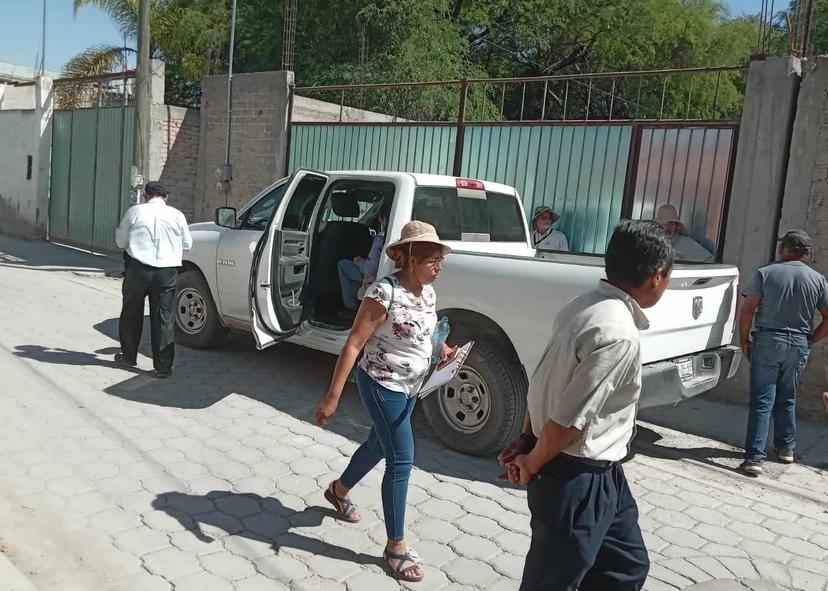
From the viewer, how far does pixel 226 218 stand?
272 inches

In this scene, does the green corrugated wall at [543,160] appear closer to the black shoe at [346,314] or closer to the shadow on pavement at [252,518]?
the black shoe at [346,314]

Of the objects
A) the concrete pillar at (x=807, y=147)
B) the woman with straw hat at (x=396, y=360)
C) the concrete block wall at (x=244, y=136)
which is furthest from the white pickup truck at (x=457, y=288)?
the concrete block wall at (x=244, y=136)

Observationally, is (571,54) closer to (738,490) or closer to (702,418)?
(702,418)

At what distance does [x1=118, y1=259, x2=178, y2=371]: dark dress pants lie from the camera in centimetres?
631

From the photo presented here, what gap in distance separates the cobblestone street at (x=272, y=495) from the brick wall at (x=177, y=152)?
7.06 meters

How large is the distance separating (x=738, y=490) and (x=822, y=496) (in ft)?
1.76

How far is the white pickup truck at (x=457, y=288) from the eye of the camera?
15.4ft

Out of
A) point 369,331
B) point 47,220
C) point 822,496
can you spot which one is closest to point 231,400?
point 369,331

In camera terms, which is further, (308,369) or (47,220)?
(47,220)

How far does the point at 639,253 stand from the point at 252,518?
2616mm

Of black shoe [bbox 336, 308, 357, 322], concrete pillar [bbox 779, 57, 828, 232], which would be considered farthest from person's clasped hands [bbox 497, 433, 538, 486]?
concrete pillar [bbox 779, 57, 828, 232]

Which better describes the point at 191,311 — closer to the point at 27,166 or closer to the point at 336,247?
the point at 336,247

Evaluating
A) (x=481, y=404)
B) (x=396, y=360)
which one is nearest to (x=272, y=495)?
(x=396, y=360)

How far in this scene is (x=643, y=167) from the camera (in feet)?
25.6
